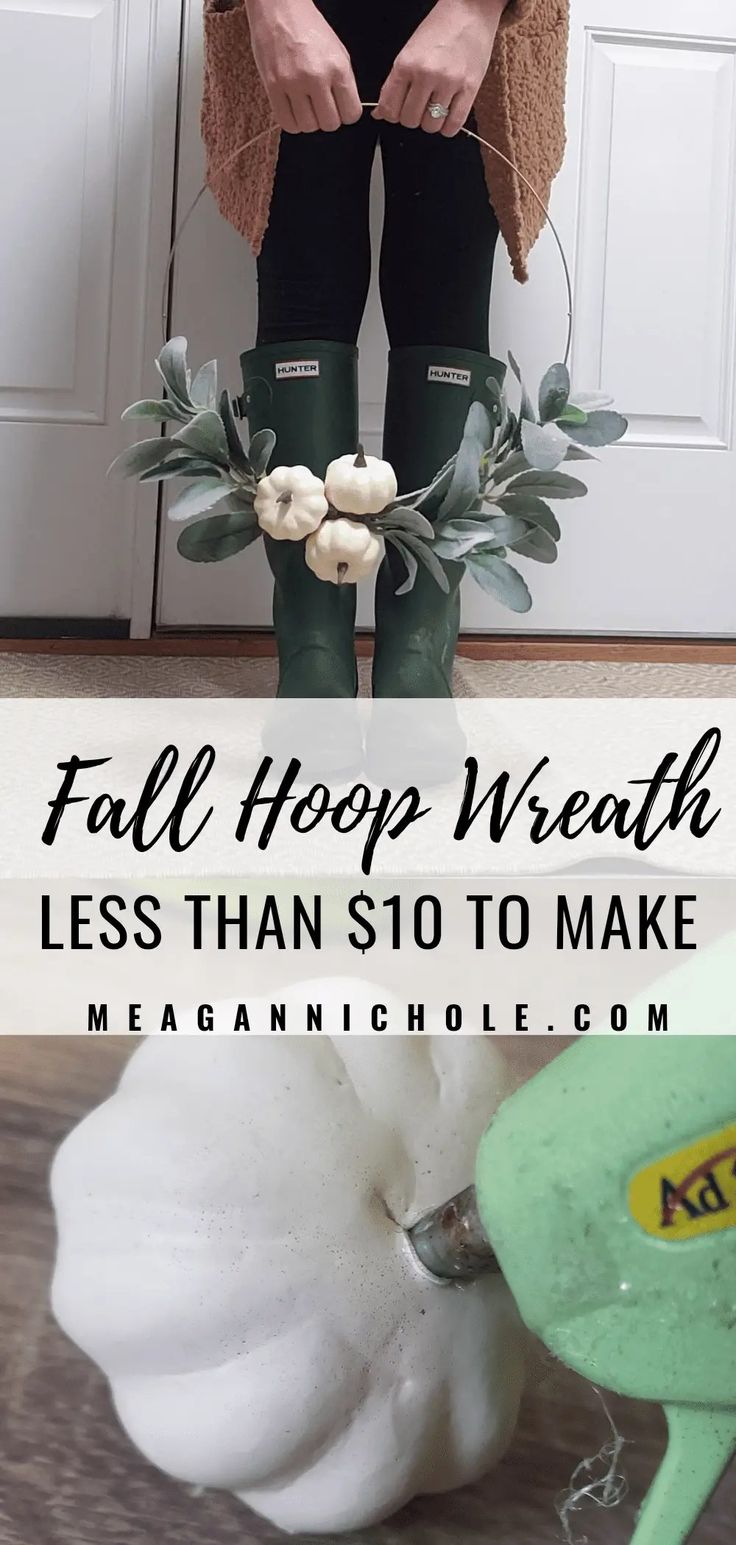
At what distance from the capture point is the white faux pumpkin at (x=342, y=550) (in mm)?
761

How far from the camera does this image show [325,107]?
78cm

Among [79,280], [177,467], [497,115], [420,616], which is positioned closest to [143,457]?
[177,467]

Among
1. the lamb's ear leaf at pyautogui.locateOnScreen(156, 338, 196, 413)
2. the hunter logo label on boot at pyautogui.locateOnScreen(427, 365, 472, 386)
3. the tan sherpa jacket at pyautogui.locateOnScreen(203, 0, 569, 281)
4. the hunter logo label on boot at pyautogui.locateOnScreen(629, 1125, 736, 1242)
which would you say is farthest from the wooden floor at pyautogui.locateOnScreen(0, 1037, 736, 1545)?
the tan sherpa jacket at pyautogui.locateOnScreen(203, 0, 569, 281)

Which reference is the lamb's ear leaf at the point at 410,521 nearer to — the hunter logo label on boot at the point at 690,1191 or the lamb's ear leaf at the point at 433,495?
the lamb's ear leaf at the point at 433,495

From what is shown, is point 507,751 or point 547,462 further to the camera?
point 507,751

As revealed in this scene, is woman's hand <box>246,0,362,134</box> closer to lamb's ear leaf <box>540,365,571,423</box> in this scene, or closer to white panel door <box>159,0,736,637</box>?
lamb's ear leaf <box>540,365,571,423</box>

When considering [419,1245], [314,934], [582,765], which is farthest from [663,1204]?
[582,765]

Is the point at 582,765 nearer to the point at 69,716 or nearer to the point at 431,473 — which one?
the point at 431,473

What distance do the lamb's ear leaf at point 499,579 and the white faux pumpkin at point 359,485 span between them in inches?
3.0

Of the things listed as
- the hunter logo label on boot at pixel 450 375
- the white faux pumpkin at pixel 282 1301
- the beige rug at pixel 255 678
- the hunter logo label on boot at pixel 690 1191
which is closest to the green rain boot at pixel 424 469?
the hunter logo label on boot at pixel 450 375

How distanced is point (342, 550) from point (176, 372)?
174mm

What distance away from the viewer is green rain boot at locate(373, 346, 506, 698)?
888mm

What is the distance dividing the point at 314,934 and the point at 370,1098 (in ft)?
0.96

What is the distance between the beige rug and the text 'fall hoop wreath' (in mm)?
327
